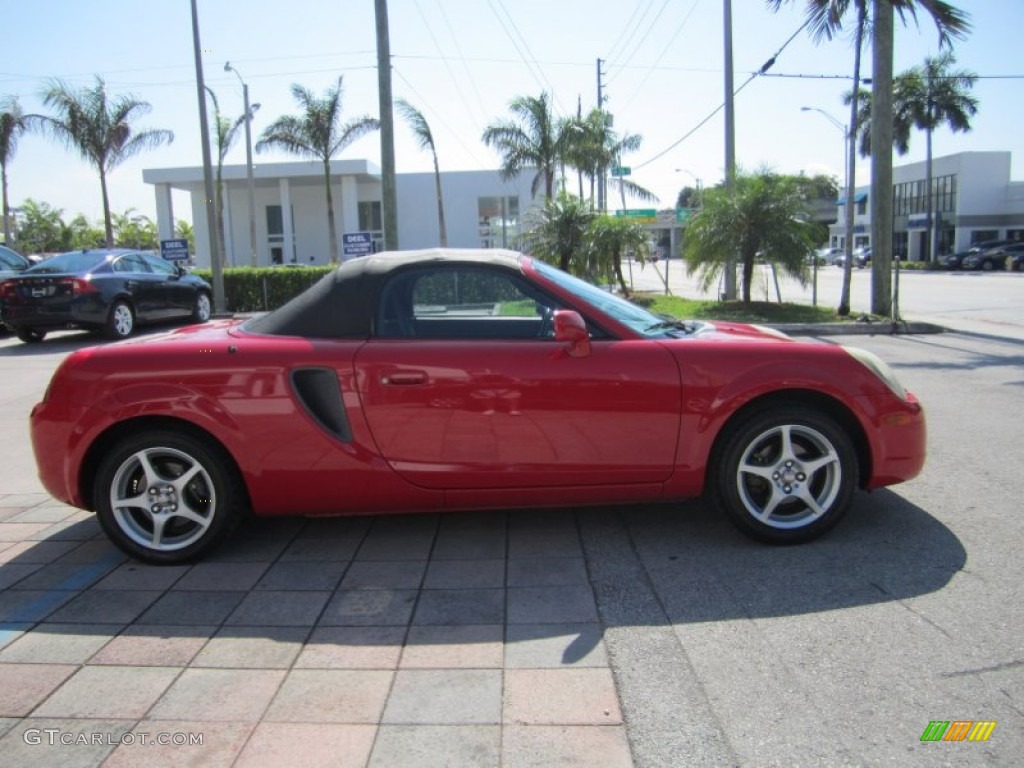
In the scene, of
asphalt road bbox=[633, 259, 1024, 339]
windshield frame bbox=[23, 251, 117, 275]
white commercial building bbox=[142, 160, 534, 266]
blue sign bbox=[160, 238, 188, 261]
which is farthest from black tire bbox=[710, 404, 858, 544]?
white commercial building bbox=[142, 160, 534, 266]

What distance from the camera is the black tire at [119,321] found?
13.0m

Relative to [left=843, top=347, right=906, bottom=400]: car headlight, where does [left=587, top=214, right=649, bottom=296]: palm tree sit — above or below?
above

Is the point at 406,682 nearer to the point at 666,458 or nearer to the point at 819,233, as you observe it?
the point at 666,458

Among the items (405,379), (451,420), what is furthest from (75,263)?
(451,420)

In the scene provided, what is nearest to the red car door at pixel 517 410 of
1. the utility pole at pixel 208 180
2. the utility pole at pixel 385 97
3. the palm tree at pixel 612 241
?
the utility pole at pixel 385 97

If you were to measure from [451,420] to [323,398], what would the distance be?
0.63 m

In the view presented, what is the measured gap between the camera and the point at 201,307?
626 inches

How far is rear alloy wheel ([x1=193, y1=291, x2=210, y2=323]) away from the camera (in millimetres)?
15758

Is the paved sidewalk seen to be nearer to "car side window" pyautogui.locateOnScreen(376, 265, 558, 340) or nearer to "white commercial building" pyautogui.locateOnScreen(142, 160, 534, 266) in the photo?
"car side window" pyautogui.locateOnScreen(376, 265, 558, 340)

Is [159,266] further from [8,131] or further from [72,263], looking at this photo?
[8,131]

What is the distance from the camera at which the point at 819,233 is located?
1692cm

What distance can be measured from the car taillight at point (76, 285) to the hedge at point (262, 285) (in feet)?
25.3

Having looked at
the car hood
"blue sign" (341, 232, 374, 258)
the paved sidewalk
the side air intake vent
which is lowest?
the paved sidewalk

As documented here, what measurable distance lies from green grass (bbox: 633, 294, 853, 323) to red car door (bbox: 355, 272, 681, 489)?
11.6 meters
